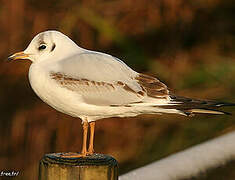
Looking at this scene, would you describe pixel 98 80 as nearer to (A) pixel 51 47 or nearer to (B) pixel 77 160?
(A) pixel 51 47

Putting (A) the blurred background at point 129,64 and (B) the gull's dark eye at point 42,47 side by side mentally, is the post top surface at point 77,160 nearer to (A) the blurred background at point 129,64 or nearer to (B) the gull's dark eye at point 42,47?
(B) the gull's dark eye at point 42,47

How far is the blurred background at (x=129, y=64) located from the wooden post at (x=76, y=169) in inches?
58.6

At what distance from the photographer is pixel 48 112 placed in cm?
292

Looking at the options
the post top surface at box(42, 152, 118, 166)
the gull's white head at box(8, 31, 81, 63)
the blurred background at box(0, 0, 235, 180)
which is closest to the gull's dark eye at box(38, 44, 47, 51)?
the gull's white head at box(8, 31, 81, 63)

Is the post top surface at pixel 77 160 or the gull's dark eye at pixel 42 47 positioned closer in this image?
the post top surface at pixel 77 160

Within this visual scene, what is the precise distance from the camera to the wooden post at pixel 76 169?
1.37 meters

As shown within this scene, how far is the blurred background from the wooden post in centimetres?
149

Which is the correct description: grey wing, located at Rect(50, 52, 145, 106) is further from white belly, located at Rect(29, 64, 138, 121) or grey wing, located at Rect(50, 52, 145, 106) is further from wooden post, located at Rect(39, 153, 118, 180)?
wooden post, located at Rect(39, 153, 118, 180)

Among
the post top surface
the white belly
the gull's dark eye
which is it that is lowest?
the post top surface

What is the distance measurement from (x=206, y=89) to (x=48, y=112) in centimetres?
78

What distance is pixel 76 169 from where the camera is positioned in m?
1.37

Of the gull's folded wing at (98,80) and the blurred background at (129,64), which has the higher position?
the blurred background at (129,64)

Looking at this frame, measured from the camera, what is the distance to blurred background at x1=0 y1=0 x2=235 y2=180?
2900mm

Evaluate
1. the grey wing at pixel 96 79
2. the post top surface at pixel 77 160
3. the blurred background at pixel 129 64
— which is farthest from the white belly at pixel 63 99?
the blurred background at pixel 129 64
